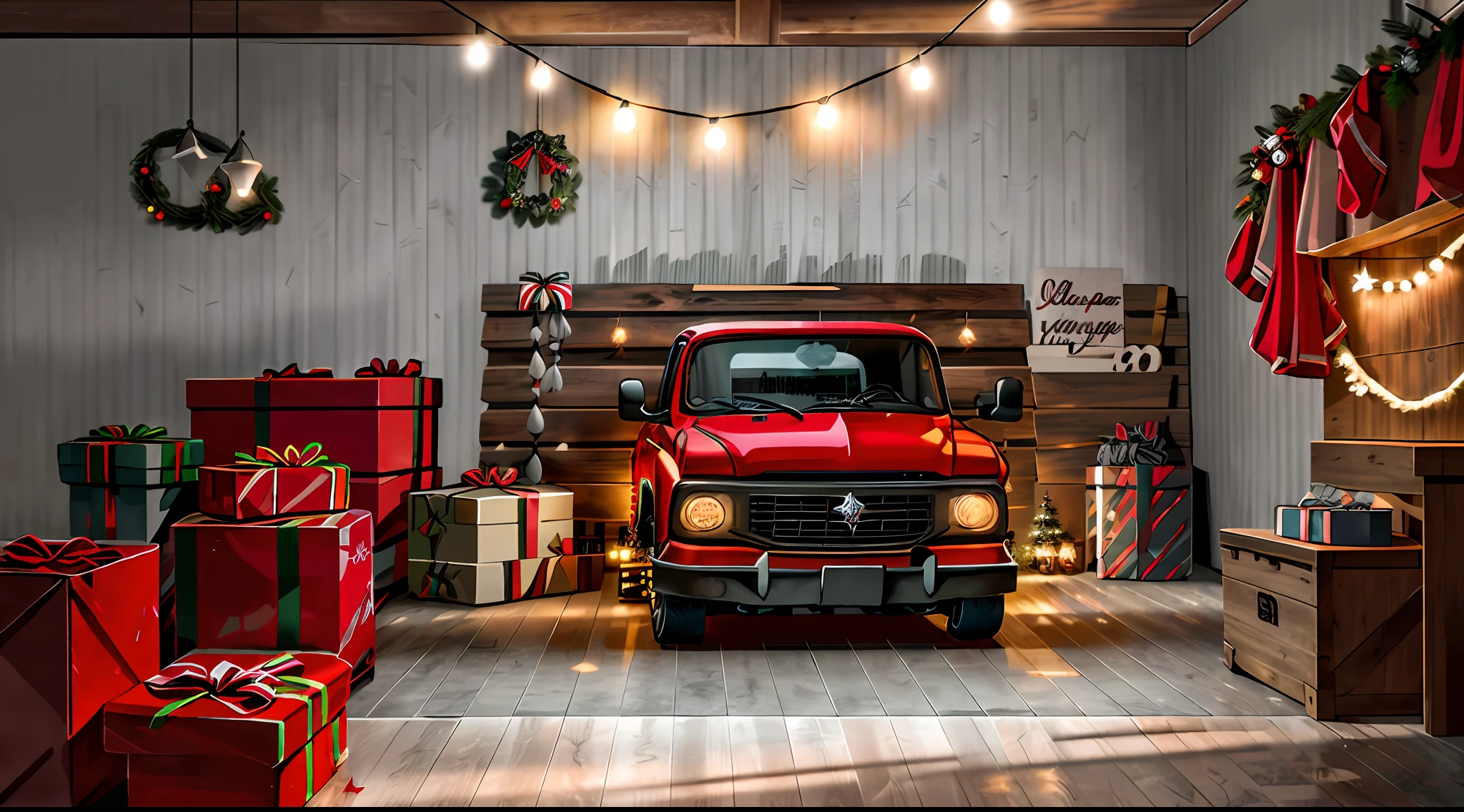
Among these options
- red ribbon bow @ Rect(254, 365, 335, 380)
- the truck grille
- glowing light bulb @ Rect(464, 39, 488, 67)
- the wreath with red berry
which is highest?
glowing light bulb @ Rect(464, 39, 488, 67)

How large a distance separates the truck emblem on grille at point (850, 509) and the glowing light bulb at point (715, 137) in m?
3.22

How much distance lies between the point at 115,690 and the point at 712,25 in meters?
4.77

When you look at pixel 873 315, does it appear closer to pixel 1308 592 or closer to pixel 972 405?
pixel 972 405

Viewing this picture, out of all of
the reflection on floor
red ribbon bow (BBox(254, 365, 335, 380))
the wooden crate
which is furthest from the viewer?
red ribbon bow (BBox(254, 365, 335, 380))

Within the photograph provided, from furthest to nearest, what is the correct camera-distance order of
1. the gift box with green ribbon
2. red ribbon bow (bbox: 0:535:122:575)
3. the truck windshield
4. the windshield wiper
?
the truck windshield → the windshield wiper → the gift box with green ribbon → red ribbon bow (bbox: 0:535:122:575)

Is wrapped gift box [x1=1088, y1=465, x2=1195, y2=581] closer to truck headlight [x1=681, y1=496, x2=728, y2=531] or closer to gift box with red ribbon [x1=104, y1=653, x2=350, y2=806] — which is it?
truck headlight [x1=681, y1=496, x2=728, y2=531]

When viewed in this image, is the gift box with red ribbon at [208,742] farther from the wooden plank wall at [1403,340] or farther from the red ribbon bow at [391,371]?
the wooden plank wall at [1403,340]

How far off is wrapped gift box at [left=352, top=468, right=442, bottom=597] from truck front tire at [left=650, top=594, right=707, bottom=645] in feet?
5.89

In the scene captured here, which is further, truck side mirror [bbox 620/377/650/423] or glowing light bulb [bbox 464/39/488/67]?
glowing light bulb [bbox 464/39/488/67]

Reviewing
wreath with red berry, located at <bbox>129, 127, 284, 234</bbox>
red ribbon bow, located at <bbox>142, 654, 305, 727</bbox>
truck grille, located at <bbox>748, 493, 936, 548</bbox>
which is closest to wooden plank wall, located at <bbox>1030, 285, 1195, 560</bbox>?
truck grille, located at <bbox>748, 493, 936, 548</bbox>

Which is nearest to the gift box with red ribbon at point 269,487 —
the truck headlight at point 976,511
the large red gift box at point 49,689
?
the large red gift box at point 49,689

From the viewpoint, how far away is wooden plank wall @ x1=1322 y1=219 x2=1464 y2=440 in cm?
289

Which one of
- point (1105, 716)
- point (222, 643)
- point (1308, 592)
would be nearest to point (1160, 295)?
point (1308, 592)

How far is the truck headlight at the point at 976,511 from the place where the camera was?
10.6 feet
